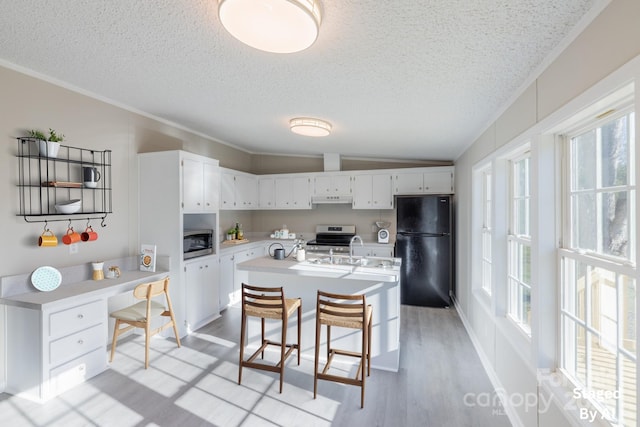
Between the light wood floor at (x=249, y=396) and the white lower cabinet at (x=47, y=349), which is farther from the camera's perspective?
the white lower cabinet at (x=47, y=349)

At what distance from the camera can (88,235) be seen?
2959mm

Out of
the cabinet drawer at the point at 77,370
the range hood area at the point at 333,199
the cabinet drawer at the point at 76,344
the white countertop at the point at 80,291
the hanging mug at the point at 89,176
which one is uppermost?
the hanging mug at the point at 89,176

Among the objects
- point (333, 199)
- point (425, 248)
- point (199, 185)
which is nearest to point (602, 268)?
point (425, 248)

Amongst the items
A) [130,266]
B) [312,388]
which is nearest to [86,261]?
[130,266]

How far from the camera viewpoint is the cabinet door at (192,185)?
358cm

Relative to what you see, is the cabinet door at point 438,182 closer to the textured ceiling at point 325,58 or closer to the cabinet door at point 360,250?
the cabinet door at point 360,250

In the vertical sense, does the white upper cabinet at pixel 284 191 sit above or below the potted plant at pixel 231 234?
above

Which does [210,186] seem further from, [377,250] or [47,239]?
[377,250]

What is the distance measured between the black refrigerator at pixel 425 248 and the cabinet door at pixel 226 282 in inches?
105

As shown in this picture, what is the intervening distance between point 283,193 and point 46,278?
3793 millimetres

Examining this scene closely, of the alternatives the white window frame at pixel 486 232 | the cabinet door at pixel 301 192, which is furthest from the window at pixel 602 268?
the cabinet door at pixel 301 192

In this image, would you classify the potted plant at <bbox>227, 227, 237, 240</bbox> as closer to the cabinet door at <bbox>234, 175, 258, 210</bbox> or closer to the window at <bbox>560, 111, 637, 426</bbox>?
the cabinet door at <bbox>234, 175, 258, 210</bbox>

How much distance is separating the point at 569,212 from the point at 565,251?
23cm

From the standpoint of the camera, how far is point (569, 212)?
1701mm
